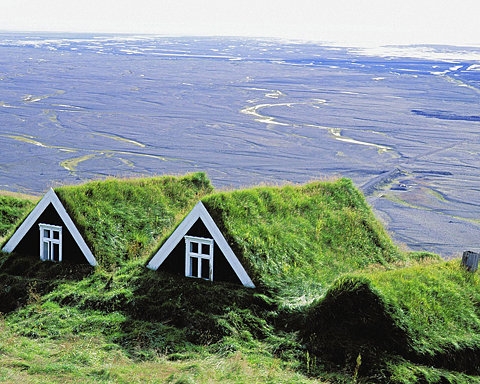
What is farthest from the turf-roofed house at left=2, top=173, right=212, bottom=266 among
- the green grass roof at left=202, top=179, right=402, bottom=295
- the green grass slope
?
the green grass slope

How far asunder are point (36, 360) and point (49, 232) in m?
7.58

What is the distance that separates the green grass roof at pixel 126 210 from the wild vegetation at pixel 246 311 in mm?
53

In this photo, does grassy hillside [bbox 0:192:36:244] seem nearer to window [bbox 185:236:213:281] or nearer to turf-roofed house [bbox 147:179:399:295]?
turf-roofed house [bbox 147:179:399:295]

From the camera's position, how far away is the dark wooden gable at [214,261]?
18.8 m

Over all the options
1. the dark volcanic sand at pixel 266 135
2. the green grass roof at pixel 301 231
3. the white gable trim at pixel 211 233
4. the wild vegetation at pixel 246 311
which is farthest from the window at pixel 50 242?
the dark volcanic sand at pixel 266 135

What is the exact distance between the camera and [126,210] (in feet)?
77.3

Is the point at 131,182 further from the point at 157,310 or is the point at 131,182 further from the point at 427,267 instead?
the point at 427,267

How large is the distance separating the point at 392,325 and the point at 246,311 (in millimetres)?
3696

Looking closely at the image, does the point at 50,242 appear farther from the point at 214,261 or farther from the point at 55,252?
the point at 214,261

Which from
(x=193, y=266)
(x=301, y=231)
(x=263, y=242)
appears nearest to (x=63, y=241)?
(x=193, y=266)

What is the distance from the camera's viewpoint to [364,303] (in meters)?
16.5

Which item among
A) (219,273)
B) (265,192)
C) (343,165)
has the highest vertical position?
(265,192)

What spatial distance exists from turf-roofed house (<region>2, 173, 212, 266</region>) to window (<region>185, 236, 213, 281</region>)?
2529 mm

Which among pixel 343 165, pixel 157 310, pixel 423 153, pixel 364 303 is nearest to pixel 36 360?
pixel 157 310
